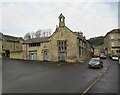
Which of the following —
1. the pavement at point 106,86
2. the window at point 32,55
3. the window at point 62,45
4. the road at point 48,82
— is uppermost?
the window at point 62,45

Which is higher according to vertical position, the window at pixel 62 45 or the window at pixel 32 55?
the window at pixel 62 45

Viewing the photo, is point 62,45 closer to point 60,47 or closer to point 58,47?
point 60,47

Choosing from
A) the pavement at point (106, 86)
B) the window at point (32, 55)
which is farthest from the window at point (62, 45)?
the pavement at point (106, 86)

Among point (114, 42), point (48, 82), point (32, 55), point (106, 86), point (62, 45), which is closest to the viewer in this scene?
point (106, 86)

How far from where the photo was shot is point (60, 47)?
52.5m

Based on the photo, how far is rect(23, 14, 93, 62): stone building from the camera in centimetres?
5044

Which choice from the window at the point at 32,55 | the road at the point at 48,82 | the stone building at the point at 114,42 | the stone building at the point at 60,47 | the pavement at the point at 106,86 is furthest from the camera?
the stone building at the point at 114,42

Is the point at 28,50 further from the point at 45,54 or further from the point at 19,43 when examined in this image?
the point at 19,43

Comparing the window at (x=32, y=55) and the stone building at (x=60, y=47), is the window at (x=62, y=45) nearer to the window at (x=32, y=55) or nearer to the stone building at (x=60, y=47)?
the stone building at (x=60, y=47)

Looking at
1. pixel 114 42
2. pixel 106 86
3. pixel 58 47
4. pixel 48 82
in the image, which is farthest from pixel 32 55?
pixel 106 86

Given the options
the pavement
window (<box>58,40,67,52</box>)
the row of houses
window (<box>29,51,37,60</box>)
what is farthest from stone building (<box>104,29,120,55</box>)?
the pavement

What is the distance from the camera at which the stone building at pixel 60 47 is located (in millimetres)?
50438

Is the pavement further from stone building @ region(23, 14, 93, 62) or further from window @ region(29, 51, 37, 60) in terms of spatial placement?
window @ region(29, 51, 37, 60)

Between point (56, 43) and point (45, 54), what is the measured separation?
485 centimetres
